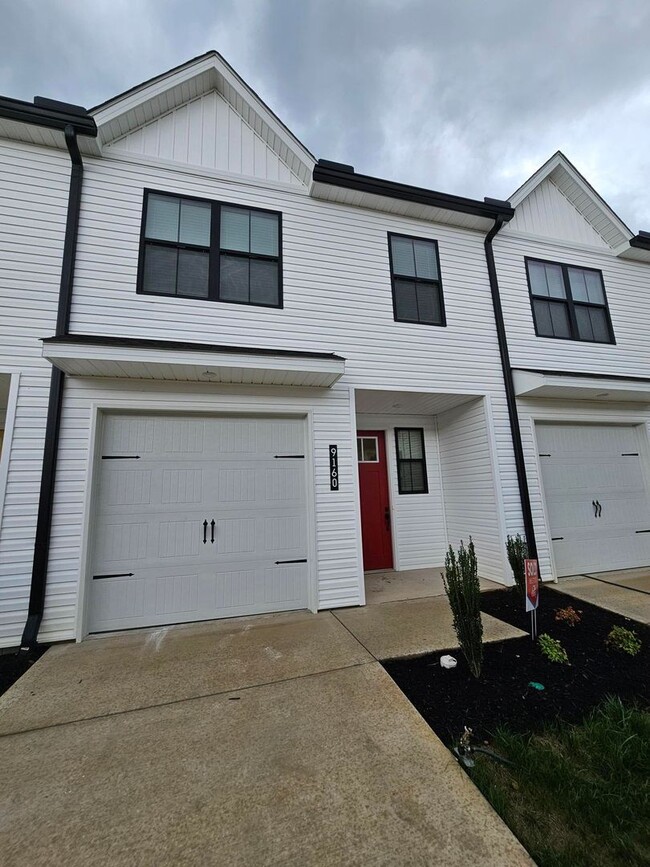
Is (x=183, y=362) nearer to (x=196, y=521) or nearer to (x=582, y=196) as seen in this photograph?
(x=196, y=521)

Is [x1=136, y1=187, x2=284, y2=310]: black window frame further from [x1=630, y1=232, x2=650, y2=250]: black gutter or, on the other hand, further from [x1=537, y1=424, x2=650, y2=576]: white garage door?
[x1=630, y1=232, x2=650, y2=250]: black gutter

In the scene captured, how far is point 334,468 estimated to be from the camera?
495 centimetres

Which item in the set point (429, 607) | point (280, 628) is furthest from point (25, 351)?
point (429, 607)

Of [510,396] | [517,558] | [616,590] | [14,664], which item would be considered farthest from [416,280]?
[14,664]

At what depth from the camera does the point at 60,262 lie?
4.39 meters

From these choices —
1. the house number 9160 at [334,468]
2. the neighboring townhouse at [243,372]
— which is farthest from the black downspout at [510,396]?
the house number 9160 at [334,468]

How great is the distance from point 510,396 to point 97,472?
20.3 feet

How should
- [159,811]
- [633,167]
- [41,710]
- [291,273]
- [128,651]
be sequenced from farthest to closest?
[633,167] → [291,273] → [128,651] → [41,710] → [159,811]

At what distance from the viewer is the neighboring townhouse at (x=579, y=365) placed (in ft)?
19.5

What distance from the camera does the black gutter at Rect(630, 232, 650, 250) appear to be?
22.9ft

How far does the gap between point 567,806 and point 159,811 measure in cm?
207

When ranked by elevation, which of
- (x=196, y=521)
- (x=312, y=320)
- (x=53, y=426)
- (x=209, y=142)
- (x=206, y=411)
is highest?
(x=209, y=142)

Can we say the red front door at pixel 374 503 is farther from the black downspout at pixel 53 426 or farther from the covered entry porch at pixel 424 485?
the black downspout at pixel 53 426

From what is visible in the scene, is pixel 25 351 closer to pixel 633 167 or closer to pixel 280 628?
pixel 280 628
